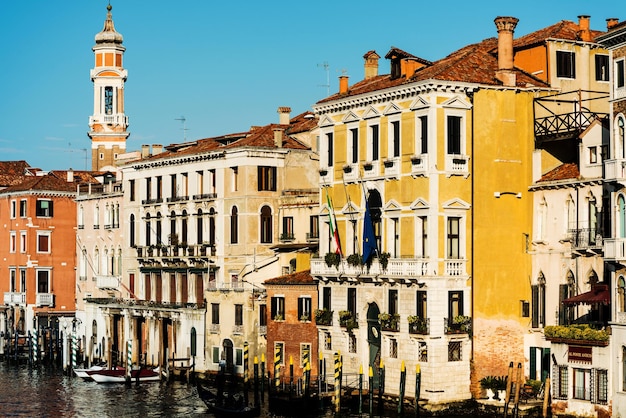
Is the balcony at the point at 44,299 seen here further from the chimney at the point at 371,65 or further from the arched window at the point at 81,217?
the chimney at the point at 371,65

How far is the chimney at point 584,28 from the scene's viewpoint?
51.4 meters

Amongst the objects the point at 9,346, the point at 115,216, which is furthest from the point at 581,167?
the point at 9,346

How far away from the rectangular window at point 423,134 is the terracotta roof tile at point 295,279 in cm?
890

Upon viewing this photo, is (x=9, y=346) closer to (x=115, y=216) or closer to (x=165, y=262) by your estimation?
(x=115, y=216)

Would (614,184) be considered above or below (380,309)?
above

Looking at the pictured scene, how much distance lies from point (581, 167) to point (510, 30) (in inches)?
241

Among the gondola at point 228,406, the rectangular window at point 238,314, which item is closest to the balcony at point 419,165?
the gondola at point 228,406

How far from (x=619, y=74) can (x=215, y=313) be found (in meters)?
25.6

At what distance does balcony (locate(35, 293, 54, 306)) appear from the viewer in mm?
82750

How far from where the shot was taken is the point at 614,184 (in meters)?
41.4

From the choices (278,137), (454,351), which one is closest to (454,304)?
(454,351)

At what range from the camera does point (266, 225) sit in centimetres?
6262

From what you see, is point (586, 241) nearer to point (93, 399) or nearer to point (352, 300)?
point (352, 300)

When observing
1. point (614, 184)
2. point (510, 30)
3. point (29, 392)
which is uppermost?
point (510, 30)
